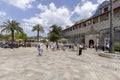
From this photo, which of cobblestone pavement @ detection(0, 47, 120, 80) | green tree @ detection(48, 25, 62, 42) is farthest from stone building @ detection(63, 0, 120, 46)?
cobblestone pavement @ detection(0, 47, 120, 80)

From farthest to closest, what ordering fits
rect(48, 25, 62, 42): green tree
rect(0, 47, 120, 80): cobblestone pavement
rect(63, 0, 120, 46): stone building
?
1. rect(48, 25, 62, 42): green tree
2. rect(63, 0, 120, 46): stone building
3. rect(0, 47, 120, 80): cobblestone pavement

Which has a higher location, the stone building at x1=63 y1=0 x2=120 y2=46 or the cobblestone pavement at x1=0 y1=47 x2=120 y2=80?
the stone building at x1=63 y1=0 x2=120 y2=46

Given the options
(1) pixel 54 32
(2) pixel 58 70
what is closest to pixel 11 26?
(1) pixel 54 32

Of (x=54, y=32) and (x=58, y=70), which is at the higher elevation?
(x=54, y=32)

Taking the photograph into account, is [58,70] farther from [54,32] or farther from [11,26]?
[54,32]

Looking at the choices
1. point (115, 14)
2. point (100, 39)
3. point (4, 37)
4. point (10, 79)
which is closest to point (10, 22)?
point (100, 39)

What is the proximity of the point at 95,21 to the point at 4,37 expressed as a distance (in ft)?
260

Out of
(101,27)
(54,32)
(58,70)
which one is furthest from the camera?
(54,32)

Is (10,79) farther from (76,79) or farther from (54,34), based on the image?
(54,34)

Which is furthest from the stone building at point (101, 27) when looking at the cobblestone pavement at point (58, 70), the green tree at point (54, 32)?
the cobblestone pavement at point (58, 70)

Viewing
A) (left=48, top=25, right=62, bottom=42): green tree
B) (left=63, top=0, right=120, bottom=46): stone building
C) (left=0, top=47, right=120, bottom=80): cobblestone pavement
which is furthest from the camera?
(left=48, top=25, right=62, bottom=42): green tree

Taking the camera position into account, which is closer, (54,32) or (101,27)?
(101,27)

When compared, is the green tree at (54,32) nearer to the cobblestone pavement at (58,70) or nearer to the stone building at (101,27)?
the stone building at (101,27)

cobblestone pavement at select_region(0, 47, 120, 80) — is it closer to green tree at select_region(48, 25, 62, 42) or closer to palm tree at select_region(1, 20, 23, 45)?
palm tree at select_region(1, 20, 23, 45)
